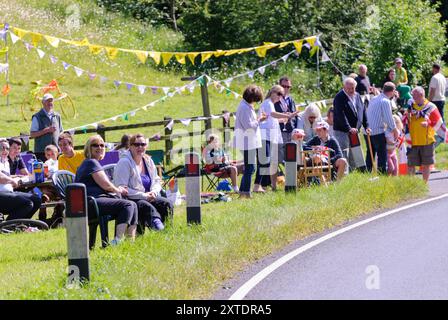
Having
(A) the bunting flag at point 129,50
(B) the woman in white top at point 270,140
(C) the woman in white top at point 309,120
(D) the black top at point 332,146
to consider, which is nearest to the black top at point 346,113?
(C) the woman in white top at point 309,120

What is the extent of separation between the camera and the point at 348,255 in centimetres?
1200

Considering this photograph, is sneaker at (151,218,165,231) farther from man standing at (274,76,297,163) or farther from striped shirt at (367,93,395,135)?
striped shirt at (367,93,395,135)

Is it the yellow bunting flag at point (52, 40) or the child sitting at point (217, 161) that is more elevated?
the yellow bunting flag at point (52, 40)

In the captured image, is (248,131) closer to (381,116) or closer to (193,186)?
(381,116)

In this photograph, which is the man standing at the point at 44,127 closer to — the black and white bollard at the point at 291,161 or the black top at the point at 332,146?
the black top at the point at 332,146

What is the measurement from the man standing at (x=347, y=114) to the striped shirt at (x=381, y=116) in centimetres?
15

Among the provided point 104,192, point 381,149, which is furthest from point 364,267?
point 381,149

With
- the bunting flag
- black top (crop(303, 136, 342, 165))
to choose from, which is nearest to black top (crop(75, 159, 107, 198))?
black top (crop(303, 136, 342, 165))

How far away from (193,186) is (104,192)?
1060 millimetres

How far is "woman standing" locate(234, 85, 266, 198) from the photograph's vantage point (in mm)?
17219

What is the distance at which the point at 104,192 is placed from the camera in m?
13.1

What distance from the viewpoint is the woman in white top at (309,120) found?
60.7 ft

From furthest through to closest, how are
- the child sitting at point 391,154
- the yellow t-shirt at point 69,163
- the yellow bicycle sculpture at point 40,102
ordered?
the yellow bicycle sculpture at point 40,102 → the child sitting at point 391,154 → the yellow t-shirt at point 69,163
